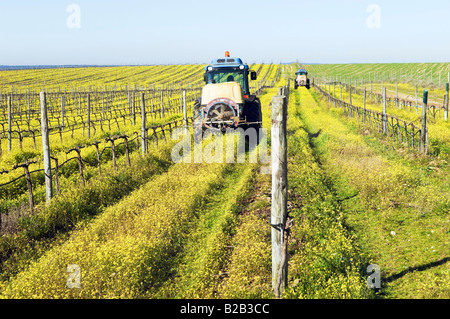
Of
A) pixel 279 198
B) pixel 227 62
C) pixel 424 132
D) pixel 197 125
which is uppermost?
pixel 227 62

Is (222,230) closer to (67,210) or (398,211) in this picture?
(67,210)

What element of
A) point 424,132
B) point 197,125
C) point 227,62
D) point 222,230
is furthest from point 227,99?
point 222,230

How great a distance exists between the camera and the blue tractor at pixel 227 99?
15391 millimetres

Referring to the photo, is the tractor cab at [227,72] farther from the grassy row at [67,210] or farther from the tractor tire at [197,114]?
the grassy row at [67,210]

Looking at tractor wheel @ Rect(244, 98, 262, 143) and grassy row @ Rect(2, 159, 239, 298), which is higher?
tractor wheel @ Rect(244, 98, 262, 143)

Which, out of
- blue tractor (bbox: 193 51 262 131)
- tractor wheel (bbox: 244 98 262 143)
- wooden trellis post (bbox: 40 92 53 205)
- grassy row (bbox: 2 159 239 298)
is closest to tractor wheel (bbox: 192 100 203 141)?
blue tractor (bbox: 193 51 262 131)

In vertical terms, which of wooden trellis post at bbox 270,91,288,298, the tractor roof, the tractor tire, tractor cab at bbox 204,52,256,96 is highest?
the tractor roof

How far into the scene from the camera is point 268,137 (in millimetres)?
17844

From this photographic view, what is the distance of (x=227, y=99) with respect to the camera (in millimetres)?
15289

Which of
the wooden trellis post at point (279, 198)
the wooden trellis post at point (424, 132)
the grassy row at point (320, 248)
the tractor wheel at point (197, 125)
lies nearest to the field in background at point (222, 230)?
the grassy row at point (320, 248)

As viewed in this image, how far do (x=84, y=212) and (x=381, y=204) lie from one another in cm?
671

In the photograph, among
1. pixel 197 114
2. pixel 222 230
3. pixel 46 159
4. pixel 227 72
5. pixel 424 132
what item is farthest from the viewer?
pixel 197 114

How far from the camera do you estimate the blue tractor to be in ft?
50.5

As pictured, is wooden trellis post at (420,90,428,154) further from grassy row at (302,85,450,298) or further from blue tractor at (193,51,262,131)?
blue tractor at (193,51,262,131)
